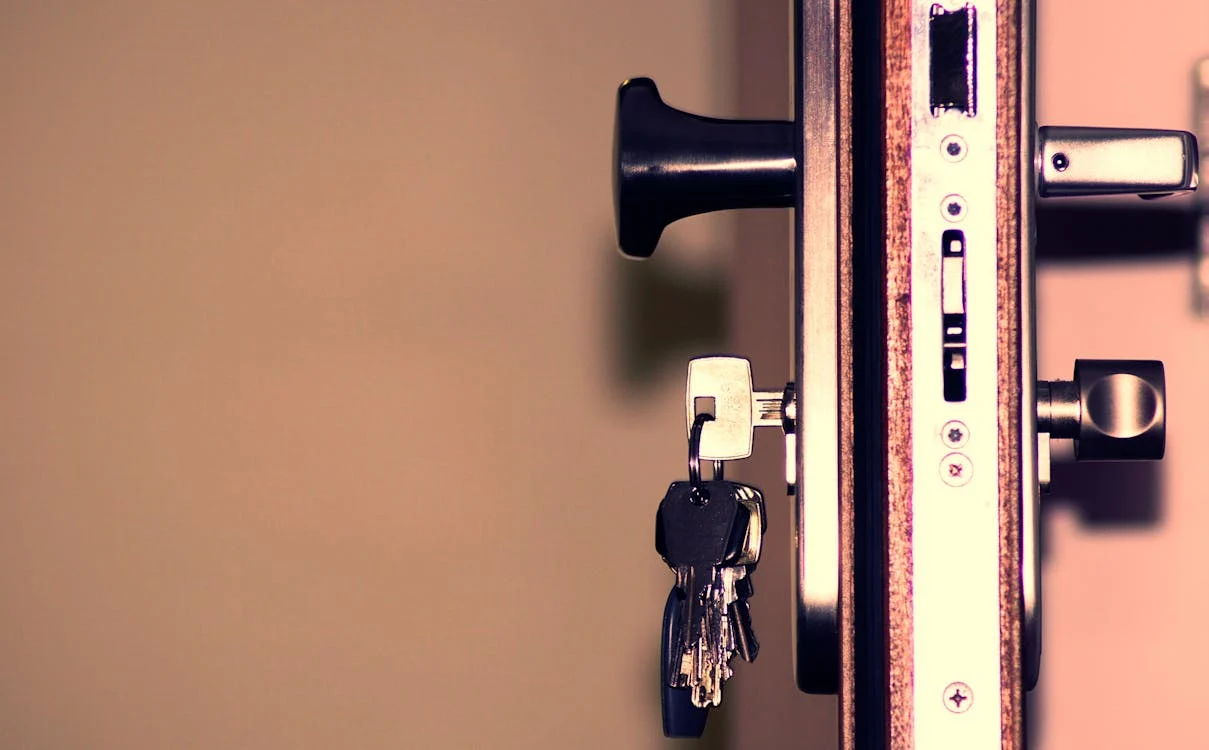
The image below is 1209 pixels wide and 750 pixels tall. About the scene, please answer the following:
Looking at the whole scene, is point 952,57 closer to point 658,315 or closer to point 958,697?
point 958,697

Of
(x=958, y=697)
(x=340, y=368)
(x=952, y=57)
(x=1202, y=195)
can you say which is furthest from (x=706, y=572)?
(x=340, y=368)

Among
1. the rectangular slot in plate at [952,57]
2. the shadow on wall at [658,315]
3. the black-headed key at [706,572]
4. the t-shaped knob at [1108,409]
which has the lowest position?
the black-headed key at [706,572]

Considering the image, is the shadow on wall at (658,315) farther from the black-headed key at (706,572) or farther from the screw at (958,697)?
the screw at (958,697)

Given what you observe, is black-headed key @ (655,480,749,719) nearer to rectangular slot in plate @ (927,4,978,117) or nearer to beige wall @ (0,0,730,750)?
rectangular slot in plate @ (927,4,978,117)

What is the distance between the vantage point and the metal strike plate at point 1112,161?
18.5 inches

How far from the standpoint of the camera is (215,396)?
1.06 meters

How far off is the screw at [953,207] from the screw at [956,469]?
9cm

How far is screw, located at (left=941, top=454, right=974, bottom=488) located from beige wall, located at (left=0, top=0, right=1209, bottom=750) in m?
0.65

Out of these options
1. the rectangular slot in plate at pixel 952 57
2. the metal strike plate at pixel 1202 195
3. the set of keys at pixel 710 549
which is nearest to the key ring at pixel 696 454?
the set of keys at pixel 710 549

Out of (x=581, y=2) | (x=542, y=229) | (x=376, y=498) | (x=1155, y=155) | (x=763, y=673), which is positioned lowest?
(x=763, y=673)

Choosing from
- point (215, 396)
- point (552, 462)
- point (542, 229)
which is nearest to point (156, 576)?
point (215, 396)

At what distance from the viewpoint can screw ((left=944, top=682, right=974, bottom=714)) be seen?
15.1 inches

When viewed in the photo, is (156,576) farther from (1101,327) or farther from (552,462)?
(1101,327)

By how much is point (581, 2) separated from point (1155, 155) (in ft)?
2.33
